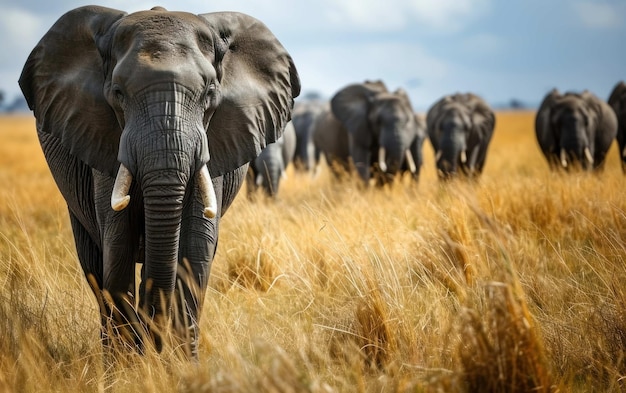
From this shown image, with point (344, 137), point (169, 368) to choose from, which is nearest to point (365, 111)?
point (344, 137)

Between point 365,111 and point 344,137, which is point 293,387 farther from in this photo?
point 344,137

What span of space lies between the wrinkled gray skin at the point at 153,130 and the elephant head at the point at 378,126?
798 cm

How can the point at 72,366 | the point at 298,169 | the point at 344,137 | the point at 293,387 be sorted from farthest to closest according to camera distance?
the point at 298,169 → the point at 344,137 → the point at 72,366 → the point at 293,387

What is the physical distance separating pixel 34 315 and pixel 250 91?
1.78 m

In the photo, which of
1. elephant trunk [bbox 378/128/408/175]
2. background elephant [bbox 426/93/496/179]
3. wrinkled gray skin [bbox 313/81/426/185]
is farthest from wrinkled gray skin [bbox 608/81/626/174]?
elephant trunk [bbox 378/128/408/175]

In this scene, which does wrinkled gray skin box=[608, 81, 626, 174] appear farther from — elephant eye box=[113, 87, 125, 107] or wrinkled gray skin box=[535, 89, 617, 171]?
elephant eye box=[113, 87, 125, 107]

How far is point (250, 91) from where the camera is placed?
4344mm

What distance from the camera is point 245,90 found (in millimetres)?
4305

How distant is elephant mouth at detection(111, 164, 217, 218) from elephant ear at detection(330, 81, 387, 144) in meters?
9.92

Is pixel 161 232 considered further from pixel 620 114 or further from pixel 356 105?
pixel 620 114

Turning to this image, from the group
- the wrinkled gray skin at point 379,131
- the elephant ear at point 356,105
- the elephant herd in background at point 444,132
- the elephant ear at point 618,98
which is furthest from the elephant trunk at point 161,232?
the elephant ear at point 618,98

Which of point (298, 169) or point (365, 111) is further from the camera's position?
point (298, 169)

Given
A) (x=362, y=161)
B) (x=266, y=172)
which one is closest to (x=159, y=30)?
(x=266, y=172)

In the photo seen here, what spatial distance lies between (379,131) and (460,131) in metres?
1.70
